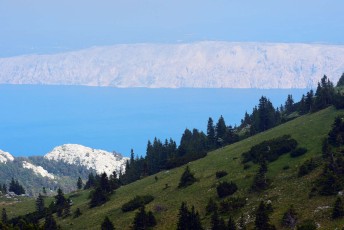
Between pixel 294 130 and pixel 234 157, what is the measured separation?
13.6 metres

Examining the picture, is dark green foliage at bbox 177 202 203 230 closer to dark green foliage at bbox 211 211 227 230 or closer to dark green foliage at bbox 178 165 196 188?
dark green foliage at bbox 211 211 227 230

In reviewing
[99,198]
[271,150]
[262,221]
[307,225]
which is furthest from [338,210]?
[99,198]

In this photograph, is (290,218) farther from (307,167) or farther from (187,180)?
(187,180)

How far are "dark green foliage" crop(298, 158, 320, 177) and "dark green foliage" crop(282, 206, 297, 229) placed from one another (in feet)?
38.7

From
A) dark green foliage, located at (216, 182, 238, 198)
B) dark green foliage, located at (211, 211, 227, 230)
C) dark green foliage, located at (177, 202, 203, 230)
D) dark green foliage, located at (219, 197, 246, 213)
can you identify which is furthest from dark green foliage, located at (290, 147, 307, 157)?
dark green foliage, located at (177, 202, 203, 230)

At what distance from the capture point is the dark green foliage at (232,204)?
5534 centimetres

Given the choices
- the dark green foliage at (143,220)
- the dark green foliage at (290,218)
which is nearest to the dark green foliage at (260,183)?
the dark green foliage at (290,218)

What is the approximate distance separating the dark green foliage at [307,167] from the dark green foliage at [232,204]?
→ 8.24 metres

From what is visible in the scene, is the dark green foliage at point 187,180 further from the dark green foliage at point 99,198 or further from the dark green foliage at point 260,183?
the dark green foliage at point 99,198

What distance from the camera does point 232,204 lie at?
5581 centimetres

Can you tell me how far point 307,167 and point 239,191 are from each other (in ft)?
30.0

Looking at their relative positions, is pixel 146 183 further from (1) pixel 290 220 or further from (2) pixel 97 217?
(1) pixel 290 220

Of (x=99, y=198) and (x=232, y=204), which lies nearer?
(x=232, y=204)

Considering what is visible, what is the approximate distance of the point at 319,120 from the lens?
285 feet
